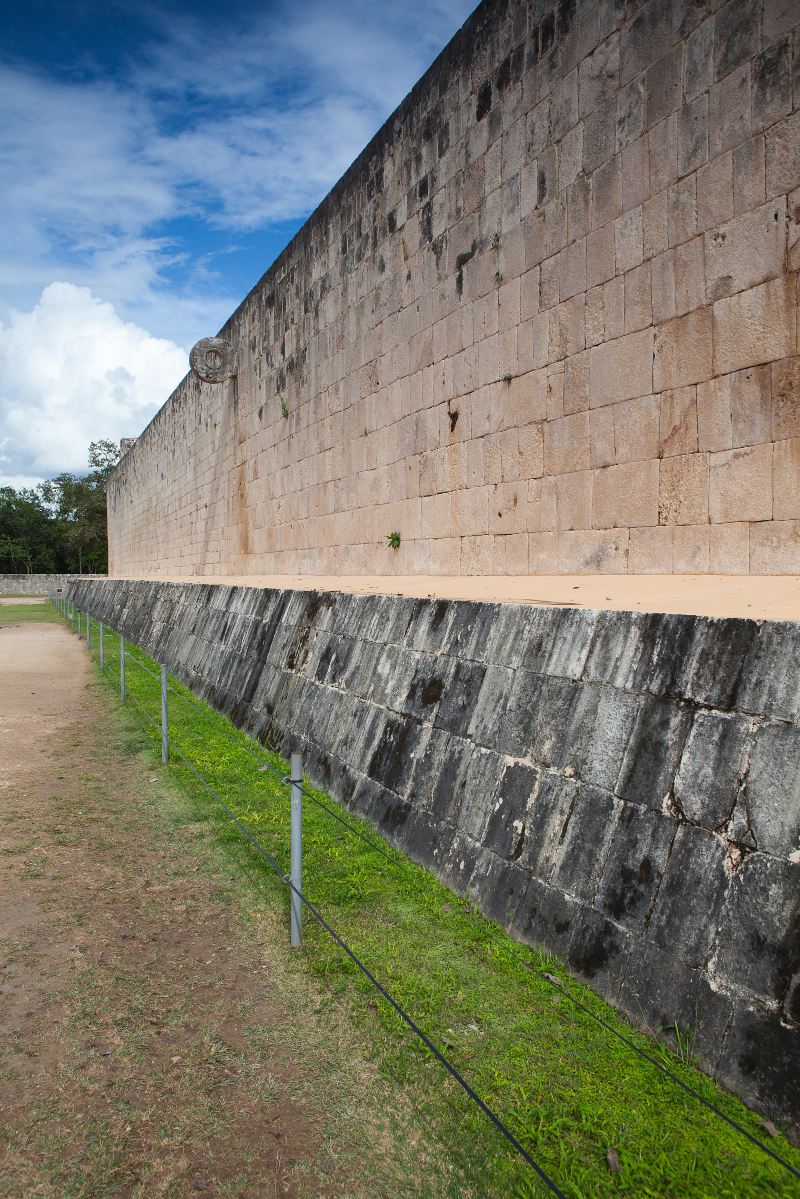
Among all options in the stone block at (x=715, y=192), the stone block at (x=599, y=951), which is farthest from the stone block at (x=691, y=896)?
the stone block at (x=715, y=192)

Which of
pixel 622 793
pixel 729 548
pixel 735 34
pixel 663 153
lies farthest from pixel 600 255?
pixel 622 793

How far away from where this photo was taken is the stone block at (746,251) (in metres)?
4.80

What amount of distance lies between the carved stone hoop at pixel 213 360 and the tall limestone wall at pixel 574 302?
17.1 ft

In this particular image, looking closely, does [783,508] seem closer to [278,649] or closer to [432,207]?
[278,649]

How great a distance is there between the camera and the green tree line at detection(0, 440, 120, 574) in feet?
207

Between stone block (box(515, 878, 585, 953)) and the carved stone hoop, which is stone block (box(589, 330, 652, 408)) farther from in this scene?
the carved stone hoop

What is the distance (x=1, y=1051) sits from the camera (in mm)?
2684

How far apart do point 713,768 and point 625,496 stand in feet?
12.2

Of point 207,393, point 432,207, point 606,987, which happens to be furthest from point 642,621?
point 207,393

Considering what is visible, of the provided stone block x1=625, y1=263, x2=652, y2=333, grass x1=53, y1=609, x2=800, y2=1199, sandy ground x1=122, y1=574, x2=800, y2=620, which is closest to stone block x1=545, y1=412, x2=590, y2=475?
stone block x1=625, y1=263, x2=652, y2=333

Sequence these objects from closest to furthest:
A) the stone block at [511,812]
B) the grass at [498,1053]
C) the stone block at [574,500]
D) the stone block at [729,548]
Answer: the grass at [498,1053] → the stone block at [511,812] → the stone block at [729,548] → the stone block at [574,500]

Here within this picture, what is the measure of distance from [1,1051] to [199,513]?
1839 centimetres

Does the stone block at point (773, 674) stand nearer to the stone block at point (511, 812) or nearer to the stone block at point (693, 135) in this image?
the stone block at point (511, 812)

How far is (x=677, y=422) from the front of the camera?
5.55 metres
